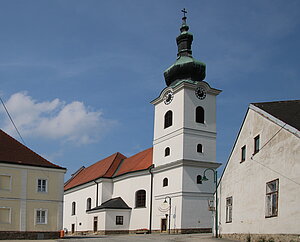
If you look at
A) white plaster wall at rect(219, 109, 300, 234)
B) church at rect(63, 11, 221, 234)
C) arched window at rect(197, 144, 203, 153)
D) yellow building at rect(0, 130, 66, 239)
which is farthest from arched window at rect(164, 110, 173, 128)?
white plaster wall at rect(219, 109, 300, 234)

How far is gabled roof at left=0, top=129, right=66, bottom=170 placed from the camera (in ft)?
99.7

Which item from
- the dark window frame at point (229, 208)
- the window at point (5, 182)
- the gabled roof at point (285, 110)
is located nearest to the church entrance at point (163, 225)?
the window at point (5, 182)

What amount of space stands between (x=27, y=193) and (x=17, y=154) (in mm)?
2768

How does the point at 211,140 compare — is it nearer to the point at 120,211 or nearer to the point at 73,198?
the point at 120,211

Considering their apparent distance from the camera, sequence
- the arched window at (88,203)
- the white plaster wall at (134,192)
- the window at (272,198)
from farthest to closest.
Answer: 1. the arched window at (88,203)
2. the white plaster wall at (134,192)
3. the window at (272,198)

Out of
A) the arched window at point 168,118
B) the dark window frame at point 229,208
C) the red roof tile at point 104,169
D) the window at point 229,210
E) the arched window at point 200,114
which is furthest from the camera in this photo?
the red roof tile at point 104,169

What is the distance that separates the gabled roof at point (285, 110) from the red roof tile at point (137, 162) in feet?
85.3

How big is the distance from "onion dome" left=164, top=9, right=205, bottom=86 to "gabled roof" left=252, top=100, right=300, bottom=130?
23360mm

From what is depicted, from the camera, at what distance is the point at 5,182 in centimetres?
2992

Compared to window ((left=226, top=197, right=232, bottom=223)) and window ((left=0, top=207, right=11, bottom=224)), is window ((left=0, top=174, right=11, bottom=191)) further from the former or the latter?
window ((left=226, top=197, right=232, bottom=223))

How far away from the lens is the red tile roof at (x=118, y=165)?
4675 centimetres

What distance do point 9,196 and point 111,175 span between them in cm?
2167

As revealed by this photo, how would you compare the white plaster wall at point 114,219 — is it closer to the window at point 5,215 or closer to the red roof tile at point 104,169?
the red roof tile at point 104,169

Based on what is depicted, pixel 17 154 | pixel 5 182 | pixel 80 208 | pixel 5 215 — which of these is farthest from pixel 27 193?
pixel 80 208
